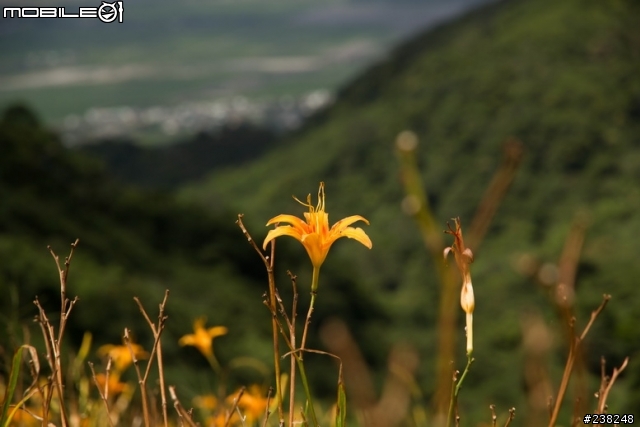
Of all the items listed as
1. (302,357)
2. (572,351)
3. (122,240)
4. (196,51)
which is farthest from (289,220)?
(196,51)

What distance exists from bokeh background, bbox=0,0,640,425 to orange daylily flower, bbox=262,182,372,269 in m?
0.23

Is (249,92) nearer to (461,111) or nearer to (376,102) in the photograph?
(376,102)

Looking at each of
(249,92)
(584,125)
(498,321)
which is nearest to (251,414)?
(498,321)

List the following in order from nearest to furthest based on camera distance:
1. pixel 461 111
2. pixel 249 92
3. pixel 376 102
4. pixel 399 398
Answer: pixel 399 398 < pixel 461 111 < pixel 376 102 < pixel 249 92

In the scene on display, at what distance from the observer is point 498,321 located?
4044 cm

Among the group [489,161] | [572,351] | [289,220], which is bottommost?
[489,161]

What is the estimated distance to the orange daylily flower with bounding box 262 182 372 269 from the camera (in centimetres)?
116

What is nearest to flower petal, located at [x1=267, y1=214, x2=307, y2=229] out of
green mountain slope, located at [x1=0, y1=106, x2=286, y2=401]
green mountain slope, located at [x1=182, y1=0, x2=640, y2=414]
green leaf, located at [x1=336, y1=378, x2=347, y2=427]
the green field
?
green leaf, located at [x1=336, y1=378, x2=347, y2=427]

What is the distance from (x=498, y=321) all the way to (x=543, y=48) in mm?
38875

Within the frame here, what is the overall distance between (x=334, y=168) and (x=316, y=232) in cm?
6822

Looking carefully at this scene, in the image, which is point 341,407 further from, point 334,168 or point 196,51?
point 196,51

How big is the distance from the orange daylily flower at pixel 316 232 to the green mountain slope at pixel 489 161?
3237cm

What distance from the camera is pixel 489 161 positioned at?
6284 cm

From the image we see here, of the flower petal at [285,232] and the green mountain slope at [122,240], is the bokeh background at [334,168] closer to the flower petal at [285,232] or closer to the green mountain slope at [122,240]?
the green mountain slope at [122,240]
